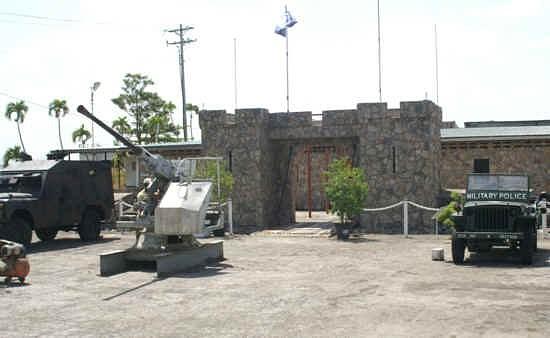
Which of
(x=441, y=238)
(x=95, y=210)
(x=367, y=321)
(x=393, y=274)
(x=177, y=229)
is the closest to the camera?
(x=367, y=321)

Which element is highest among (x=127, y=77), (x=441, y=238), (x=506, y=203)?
(x=127, y=77)

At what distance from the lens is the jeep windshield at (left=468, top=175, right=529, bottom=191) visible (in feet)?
50.0

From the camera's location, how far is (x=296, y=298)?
34.4 ft

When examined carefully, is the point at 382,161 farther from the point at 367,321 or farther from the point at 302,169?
the point at 367,321

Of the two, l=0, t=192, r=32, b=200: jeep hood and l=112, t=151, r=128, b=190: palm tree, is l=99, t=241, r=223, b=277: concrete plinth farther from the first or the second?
l=112, t=151, r=128, b=190: palm tree

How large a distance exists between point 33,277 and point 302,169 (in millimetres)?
21240

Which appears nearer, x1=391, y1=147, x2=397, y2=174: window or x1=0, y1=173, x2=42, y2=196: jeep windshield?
x1=0, y1=173, x2=42, y2=196: jeep windshield

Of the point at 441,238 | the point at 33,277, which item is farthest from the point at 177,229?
the point at 441,238

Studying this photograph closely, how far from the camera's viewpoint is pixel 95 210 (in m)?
21.3

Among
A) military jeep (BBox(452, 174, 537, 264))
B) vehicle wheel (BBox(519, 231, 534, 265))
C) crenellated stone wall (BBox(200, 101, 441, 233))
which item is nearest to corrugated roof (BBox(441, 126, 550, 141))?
crenellated stone wall (BBox(200, 101, 441, 233))

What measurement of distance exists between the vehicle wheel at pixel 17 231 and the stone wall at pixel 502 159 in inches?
659

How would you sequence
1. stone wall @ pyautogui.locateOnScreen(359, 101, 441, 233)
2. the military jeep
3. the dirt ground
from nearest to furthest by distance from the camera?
the dirt ground < the military jeep < stone wall @ pyautogui.locateOnScreen(359, 101, 441, 233)

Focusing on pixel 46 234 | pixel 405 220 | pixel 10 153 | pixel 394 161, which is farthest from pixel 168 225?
pixel 10 153

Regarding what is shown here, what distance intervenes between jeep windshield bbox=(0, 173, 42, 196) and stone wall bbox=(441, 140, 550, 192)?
640 inches
